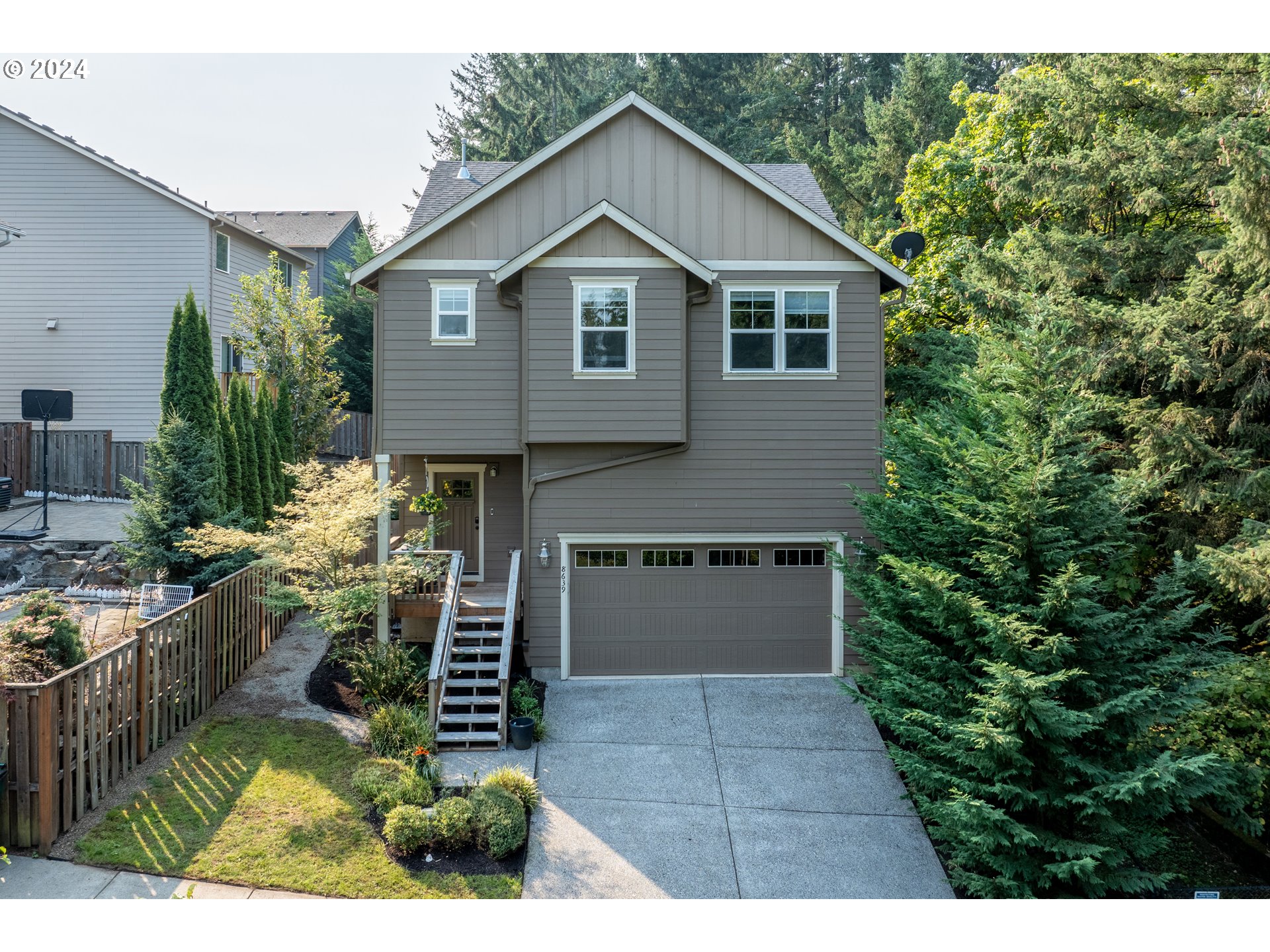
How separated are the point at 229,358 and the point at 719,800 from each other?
62.8 ft

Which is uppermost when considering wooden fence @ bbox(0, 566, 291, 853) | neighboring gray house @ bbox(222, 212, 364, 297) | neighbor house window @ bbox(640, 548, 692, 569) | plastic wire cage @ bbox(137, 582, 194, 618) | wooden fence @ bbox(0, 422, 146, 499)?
neighboring gray house @ bbox(222, 212, 364, 297)

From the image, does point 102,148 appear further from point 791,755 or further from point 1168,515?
point 1168,515

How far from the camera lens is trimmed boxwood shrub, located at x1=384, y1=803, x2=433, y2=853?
7.61m

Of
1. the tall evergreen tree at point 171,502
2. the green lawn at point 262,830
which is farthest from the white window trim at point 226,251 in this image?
the green lawn at point 262,830

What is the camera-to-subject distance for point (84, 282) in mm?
19406

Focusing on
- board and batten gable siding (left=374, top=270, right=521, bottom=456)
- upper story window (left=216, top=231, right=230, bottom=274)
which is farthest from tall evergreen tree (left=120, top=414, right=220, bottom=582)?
upper story window (left=216, top=231, right=230, bottom=274)

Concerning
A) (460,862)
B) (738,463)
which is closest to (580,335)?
(738,463)

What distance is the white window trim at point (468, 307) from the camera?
12.5 m

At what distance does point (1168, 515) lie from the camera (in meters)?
10.9

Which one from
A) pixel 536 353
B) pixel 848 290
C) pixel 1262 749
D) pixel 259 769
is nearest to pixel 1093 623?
pixel 1262 749

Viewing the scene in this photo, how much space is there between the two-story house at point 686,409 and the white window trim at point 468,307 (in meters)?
0.03

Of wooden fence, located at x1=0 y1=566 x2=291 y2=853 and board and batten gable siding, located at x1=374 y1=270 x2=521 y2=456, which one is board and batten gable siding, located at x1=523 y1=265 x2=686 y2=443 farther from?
wooden fence, located at x1=0 y1=566 x2=291 y2=853

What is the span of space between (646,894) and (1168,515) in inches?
342

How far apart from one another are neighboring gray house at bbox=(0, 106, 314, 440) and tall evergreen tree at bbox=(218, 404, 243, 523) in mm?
6876
